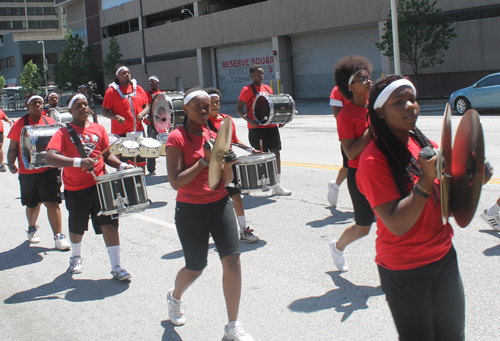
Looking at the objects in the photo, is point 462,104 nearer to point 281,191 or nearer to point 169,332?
point 281,191

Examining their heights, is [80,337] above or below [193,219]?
below

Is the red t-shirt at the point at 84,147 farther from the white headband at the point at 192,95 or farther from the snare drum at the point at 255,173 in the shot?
the white headband at the point at 192,95

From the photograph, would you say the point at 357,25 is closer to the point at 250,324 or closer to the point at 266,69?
the point at 266,69

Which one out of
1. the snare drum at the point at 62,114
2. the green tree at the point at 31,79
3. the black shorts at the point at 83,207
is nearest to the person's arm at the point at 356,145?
the black shorts at the point at 83,207

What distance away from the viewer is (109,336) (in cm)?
426

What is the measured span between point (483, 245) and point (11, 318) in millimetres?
4518

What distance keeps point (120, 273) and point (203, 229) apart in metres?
1.76

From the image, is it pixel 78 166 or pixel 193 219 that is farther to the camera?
pixel 78 166

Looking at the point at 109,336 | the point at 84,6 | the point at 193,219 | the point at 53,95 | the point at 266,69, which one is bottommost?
the point at 109,336

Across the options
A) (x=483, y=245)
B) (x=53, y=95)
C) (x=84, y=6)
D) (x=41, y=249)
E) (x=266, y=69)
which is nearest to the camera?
(x=483, y=245)

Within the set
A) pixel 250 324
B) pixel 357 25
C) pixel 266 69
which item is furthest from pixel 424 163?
pixel 266 69

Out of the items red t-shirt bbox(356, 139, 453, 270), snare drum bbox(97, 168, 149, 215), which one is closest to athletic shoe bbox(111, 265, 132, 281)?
snare drum bbox(97, 168, 149, 215)

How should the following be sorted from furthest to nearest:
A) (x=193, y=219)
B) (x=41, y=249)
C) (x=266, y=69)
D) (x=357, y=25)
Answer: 1. (x=266, y=69)
2. (x=357, y=25)
3. (x=41, y=249)
4. (x=193, y=219)

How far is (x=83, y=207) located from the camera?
5.47 meters
